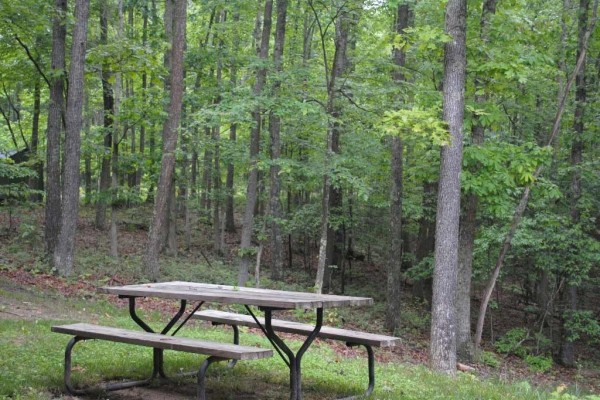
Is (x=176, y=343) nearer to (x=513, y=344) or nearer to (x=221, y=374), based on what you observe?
(x=221, y=374)

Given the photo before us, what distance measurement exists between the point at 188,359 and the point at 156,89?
37.2 feet

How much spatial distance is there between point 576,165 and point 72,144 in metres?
11.7

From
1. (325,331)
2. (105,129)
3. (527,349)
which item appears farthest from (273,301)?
(527,349)

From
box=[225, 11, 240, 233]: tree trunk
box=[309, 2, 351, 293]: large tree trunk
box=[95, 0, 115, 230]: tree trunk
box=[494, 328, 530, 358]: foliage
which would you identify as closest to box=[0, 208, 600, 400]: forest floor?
box=[494, 328, 530, 358]: foliage

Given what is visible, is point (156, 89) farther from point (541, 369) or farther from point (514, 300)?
point (514, 300)

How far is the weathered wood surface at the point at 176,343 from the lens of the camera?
464cm

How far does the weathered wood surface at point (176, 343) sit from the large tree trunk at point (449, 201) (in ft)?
14.9

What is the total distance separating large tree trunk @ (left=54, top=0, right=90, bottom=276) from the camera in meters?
13.1

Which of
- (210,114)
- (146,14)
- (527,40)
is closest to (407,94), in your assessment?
(527,40)

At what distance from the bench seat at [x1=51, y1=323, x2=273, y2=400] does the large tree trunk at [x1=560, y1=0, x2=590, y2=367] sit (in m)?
12.3

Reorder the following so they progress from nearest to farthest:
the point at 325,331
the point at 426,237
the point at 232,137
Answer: the point at 325,331, the point at 426,237, the point at 232,137

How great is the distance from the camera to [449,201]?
29.3ft

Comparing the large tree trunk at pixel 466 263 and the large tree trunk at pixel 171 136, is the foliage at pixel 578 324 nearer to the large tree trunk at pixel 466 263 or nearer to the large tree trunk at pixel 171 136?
the large tree trunk at pixel 466 263

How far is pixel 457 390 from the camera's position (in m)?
6.35
